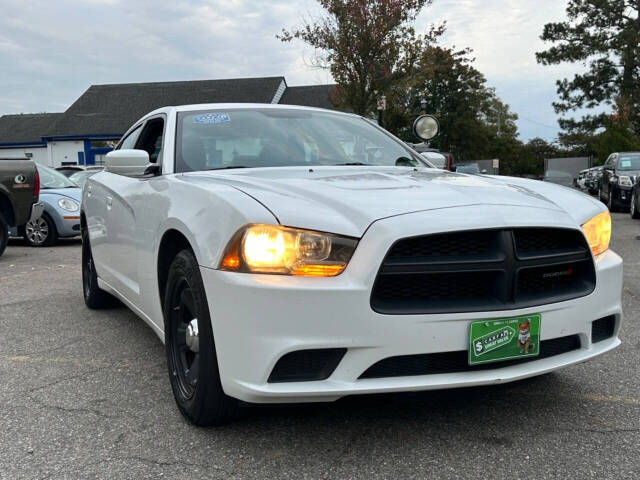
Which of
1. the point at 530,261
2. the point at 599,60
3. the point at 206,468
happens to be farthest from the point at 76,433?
the point at 599,60

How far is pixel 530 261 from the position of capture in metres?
2.53

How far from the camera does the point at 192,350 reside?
9.14ft

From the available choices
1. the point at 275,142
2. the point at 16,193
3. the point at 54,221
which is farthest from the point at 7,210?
the point at 275,142

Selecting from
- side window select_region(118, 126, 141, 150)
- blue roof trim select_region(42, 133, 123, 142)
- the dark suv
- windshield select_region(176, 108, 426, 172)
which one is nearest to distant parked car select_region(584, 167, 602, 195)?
the dark suv

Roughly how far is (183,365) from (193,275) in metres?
0.51

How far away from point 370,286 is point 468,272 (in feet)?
1.27

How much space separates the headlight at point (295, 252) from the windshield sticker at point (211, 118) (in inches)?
63.2

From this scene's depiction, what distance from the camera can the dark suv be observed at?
49.6 feet

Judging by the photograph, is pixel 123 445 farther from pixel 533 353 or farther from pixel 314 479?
pixel 533 353

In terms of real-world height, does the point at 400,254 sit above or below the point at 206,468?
above

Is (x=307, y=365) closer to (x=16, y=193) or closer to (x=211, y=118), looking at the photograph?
(x=211, y=118)

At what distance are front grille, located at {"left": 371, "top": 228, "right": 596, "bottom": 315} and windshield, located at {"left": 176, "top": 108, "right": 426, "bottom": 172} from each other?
4.57ft

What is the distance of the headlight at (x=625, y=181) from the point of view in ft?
49.1

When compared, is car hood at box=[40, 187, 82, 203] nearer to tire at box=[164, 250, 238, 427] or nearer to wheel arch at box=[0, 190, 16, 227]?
wheel arch at box=[0, 190, 16, 227]
